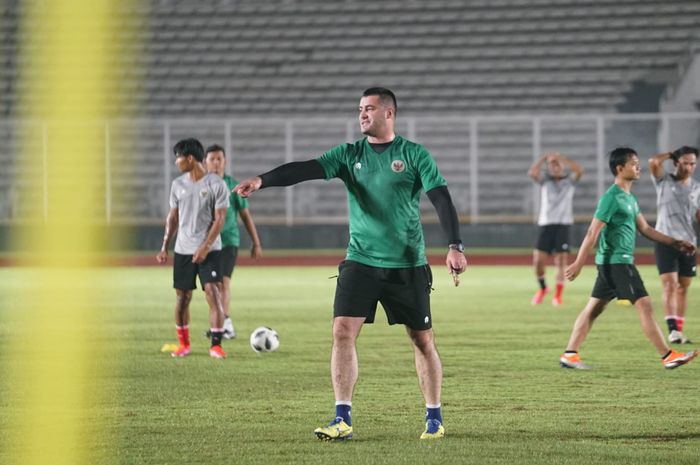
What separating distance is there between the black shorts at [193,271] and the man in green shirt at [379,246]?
4413 mm

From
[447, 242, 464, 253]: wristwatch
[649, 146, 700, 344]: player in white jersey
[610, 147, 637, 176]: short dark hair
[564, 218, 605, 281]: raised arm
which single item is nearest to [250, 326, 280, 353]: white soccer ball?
[564, 218, 605, 281]: raised arm

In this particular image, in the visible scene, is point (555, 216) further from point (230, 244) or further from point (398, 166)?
point (398, 166)

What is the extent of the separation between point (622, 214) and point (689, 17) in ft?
80.7

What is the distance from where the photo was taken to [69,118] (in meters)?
35.0

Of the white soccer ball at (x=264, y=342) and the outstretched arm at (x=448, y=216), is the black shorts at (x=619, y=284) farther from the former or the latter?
the outstretched arm at (x=448, y=216)

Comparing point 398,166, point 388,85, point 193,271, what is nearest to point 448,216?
point 398,166

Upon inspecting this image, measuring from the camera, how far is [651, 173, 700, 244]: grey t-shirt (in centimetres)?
1294

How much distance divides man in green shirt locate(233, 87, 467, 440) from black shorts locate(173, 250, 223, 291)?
4413 mm

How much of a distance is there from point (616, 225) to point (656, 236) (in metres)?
0.74

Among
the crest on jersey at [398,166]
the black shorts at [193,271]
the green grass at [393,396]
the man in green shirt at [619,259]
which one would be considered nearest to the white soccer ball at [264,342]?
the green grass at [393,396]

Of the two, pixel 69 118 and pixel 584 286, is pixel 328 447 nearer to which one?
pixel 584 286

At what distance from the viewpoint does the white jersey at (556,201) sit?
18188mm

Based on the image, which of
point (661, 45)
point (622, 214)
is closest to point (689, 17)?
point (661, 45)

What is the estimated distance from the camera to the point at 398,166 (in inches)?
286
